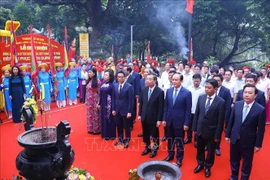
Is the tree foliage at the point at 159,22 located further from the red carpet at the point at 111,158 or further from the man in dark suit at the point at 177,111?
the man in dark suit at the point at 177,111

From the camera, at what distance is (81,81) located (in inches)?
379

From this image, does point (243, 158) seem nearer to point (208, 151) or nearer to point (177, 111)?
point (208, 151)

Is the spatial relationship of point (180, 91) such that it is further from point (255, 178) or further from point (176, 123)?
point (255, 178)

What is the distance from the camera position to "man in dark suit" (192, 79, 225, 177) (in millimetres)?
3432

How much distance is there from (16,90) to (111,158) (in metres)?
3.65

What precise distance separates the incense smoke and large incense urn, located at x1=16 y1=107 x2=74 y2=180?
15.1 meters

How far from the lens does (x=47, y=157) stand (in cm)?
195

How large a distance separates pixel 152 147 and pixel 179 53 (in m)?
14.0

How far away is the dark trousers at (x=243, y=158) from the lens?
320cm

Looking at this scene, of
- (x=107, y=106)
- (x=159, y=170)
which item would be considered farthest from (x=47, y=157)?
(x=107, y=106)

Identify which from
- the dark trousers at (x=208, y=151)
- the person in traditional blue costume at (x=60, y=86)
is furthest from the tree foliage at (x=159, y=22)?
the dark trousers at (x=208, y=151)

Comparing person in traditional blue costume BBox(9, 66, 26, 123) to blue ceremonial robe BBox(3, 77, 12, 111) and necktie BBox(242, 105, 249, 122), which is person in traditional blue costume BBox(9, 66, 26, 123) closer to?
blue ceremonial robe BBox(3, 77, 12, 111)

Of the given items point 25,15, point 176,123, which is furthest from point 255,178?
point 25,15

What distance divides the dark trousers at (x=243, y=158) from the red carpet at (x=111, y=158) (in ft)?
1.11
